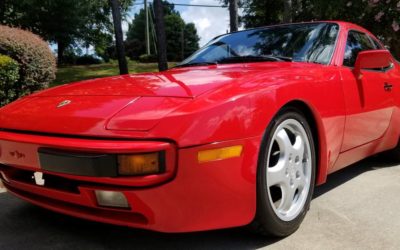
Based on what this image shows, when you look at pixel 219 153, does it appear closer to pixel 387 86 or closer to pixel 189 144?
pixel 189 144

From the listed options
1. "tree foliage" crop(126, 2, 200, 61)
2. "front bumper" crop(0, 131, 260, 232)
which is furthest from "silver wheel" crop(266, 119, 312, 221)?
"tree foliage" crop(126, 2, 200, 61)

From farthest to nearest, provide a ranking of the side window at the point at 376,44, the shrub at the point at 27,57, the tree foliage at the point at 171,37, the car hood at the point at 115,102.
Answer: the tree foliage at the point at 171,37, the shrub at the point at 27,57, the side window at the point at 376,44, the car hood at the point at 115,102

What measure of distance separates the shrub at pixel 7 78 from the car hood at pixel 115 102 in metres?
3.72

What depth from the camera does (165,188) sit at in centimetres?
202

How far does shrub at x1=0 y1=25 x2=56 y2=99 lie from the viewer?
6.80m

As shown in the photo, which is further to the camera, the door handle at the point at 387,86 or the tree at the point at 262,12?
the tree at the point at 262,12

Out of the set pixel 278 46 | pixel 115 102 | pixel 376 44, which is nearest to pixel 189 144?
pixel 115 102

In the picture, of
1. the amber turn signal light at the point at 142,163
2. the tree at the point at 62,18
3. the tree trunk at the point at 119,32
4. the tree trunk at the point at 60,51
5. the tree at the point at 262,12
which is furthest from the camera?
the tree trunk at the point at 60,51

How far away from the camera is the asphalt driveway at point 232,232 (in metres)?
2.48

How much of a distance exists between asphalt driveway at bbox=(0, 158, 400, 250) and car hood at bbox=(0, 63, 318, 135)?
656 mm

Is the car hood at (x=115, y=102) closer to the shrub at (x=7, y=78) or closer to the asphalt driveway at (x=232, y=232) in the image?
the asphalt driveway at (x=232, y=232)

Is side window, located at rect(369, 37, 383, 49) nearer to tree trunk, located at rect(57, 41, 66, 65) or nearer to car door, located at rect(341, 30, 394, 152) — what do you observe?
car door, located at rect(341, 30, 394, 152)

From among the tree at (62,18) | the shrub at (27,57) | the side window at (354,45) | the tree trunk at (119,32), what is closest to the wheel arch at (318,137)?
the side window at (354,45)

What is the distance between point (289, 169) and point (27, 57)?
5.60 m
